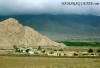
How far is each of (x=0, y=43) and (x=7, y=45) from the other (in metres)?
5.63

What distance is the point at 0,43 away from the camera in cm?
19688

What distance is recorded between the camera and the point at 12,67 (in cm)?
4519

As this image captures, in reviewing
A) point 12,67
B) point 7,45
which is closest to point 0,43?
point 7,45

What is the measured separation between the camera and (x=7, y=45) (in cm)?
19888

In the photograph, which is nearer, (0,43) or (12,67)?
(12,67)

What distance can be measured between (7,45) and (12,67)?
6139 inches

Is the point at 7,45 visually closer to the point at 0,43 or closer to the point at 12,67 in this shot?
the point at 0,43

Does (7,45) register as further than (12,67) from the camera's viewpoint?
Yes
